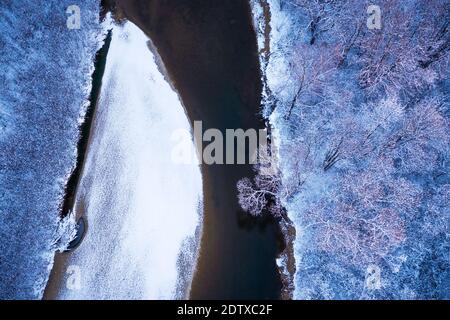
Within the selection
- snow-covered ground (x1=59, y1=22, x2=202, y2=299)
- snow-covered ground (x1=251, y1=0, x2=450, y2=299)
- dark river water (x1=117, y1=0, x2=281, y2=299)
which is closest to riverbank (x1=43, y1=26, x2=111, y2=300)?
snow-covered ground (x1=59, y1=22, x2=202, y2=299)

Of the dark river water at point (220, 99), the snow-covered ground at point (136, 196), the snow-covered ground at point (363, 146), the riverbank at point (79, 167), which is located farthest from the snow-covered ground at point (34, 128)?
the snow-covered ground at point (363, 146)

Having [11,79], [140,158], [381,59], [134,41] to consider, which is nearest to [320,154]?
[381,59]

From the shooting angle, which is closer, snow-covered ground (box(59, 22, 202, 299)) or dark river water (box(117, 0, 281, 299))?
snow-covered ground (box(59, 22, 202, 299))

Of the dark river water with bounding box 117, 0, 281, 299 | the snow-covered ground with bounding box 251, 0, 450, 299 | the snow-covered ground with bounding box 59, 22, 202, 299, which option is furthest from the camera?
the dark river water with bounding box 117, 0, 281, 299

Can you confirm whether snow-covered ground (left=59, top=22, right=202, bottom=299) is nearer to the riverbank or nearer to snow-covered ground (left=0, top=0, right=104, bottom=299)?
the riverbank

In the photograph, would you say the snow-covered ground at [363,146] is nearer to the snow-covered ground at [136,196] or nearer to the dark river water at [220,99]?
the dark river water at [220,99]

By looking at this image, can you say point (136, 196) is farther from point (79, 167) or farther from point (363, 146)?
point (363, 146)
